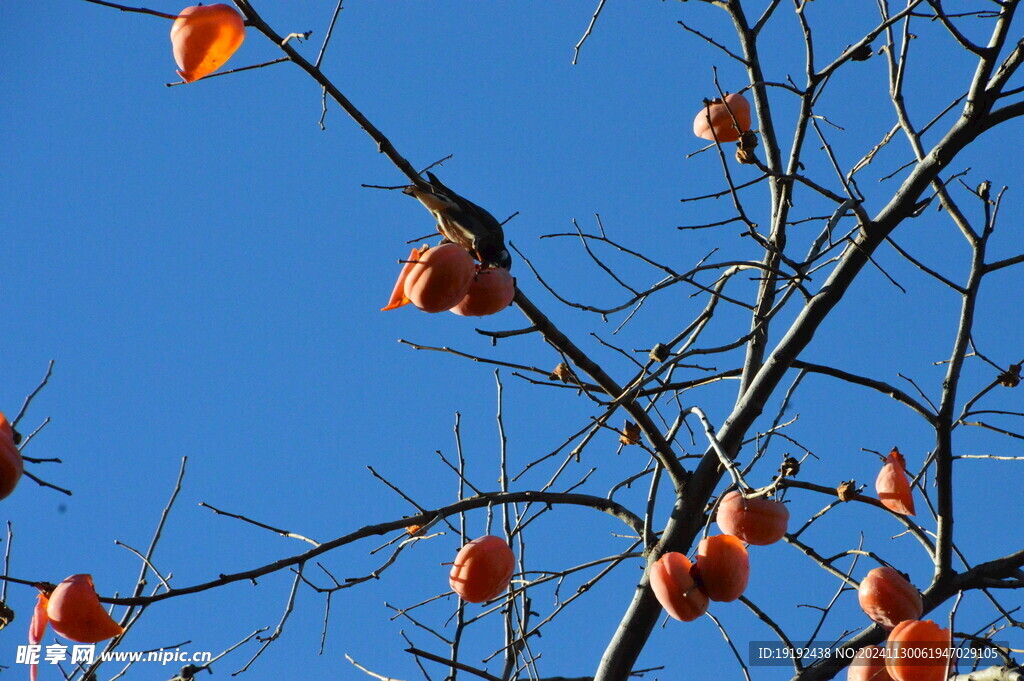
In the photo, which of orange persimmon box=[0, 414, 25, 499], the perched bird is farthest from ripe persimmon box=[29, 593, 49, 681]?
the perched bird

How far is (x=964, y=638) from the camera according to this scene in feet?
9.80

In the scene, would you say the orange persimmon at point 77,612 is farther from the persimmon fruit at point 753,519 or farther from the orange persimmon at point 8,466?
the persimmon fruit at point 753,519

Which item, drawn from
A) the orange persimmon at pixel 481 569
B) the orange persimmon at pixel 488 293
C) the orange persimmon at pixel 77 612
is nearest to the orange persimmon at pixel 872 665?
the orange persimmon at pixel 481 569

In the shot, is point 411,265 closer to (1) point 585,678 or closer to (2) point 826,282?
(2) point 826,282

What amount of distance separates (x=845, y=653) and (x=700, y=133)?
197cm

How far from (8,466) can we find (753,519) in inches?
78.0

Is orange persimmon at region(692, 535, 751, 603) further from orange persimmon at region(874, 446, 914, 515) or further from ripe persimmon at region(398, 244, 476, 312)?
ripe persimmon at region(398, 244, 476, 312)

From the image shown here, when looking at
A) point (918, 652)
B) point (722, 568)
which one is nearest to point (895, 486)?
point (918, 652)

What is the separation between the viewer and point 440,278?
103 inches

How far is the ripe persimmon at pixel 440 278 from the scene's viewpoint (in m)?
2.62

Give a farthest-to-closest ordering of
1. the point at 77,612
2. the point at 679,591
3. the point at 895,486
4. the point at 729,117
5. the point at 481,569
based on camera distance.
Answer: the point at 729,117 → the point at 895,486 → the point at 481,569 → the point at 679,591 → the point at 77,612

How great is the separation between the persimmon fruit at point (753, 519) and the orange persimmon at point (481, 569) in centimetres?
68

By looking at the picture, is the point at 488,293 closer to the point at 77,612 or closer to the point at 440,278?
the point at 440,278

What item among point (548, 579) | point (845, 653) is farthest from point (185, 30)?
point (845, 653)
